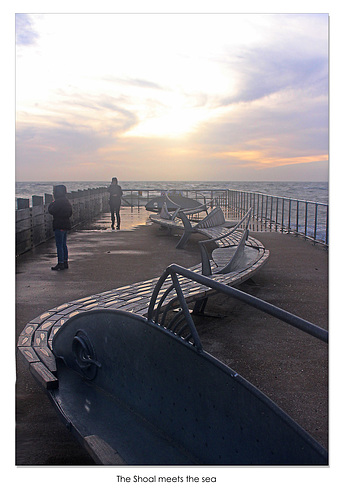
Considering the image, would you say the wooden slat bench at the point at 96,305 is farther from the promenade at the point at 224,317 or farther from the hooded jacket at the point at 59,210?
the hooded jacket at the point at 59,210

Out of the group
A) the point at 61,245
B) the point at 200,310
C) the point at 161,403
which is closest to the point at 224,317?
the point at 200,310

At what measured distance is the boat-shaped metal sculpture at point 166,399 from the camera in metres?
2.09

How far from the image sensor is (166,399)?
8.39ft

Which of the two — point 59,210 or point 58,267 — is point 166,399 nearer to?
point 58,267

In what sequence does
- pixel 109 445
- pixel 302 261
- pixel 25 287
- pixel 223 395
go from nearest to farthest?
1. pixel 223 395
2. pixel 109 445
3. pixel 25 287
4. pixel 302 261

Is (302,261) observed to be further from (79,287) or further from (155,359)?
(155,359)

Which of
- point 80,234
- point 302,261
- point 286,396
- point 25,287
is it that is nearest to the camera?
point 286,396

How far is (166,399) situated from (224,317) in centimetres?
273

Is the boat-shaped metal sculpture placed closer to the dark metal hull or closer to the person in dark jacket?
the dark metal hull

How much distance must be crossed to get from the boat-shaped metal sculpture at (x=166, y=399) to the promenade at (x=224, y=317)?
0.23m

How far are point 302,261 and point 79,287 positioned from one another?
3999mm

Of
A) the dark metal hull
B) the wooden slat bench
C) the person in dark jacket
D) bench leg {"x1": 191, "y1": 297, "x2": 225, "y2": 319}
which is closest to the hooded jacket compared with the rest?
the person in dark jacket

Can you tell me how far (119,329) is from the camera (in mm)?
2805

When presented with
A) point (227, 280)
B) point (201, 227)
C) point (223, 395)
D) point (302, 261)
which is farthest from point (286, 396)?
point (201, 227)
